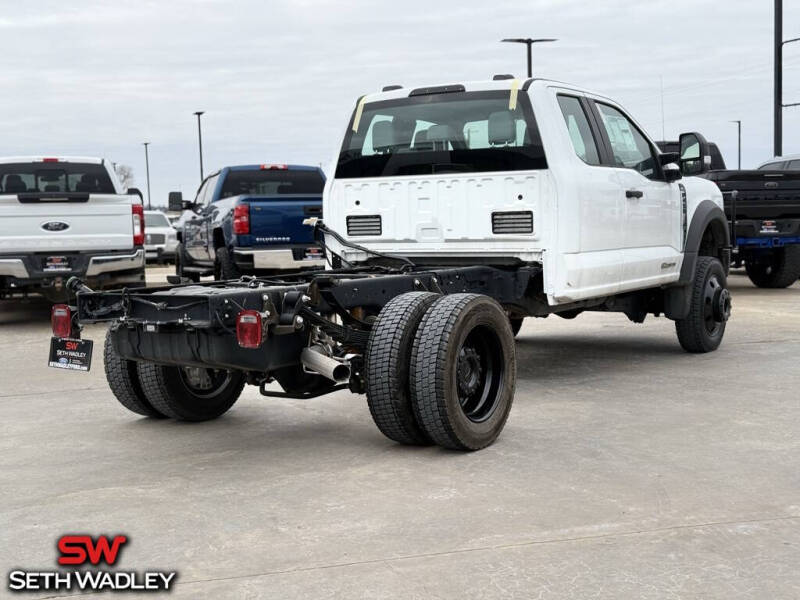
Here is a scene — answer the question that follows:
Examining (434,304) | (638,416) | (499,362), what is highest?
(434,304)

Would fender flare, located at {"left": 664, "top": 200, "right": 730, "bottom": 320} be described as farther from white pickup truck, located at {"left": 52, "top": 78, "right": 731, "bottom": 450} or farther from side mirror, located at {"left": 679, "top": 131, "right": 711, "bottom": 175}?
side mirror, located at {"left": 679, "top": 131, "right": 711, "bottom": 175}

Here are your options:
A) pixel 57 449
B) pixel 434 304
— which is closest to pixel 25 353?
pixel 57 449

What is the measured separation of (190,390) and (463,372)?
1.81 metres

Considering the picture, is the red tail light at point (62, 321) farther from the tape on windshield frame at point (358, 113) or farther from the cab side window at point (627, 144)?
the cab side window at point (627, 144)

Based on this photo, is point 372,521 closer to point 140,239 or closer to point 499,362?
point 499,362

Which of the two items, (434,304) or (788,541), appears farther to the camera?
(434,304)

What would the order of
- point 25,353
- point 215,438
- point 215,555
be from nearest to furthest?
point 215,555 < point 215,438 < point 25,353

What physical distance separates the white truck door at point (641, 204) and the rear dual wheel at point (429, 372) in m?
2.40

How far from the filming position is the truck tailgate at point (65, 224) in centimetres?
1135

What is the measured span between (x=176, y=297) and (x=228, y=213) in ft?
24.6

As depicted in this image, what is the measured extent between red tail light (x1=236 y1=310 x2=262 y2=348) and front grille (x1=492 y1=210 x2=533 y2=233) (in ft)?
8.08

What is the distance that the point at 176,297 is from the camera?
531 centimetres

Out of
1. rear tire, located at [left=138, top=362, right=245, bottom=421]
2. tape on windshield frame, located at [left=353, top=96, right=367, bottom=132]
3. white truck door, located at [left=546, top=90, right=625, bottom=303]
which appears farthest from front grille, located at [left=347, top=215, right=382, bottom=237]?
rear tire, located at [left=138, top=362, right=245, bottom=421]

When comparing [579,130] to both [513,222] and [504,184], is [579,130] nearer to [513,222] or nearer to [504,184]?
[504,184]
